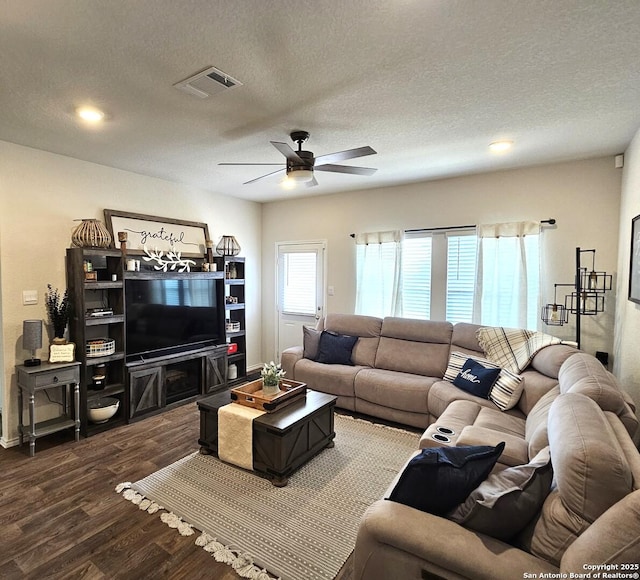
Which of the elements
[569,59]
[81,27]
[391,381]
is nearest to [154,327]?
[391,381]

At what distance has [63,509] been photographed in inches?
93.1

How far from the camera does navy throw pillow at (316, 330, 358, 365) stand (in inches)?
169

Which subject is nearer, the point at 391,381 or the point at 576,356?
the point at 576,356

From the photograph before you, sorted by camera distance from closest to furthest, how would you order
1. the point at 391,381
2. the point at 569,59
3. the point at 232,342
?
1. the point at 569,59
2. the point at 391,381
3. the point at 232,342

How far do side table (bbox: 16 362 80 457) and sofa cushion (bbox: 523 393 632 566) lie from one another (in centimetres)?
369

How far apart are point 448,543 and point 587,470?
1.81ft

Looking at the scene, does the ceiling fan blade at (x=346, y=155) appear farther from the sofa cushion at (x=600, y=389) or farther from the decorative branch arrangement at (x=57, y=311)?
the decorative branch arrangement at (x=57, y=311)

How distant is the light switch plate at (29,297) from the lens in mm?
3297

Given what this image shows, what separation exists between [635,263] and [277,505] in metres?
3.18

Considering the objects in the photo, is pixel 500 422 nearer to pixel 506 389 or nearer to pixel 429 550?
pixel 506 389

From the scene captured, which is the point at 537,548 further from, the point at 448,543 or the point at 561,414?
the point at 561,414

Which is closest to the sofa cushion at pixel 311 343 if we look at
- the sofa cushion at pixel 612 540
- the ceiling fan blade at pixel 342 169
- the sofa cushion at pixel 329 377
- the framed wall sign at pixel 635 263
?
the sofa cushion at pixel 329 377

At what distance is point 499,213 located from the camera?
4.07m

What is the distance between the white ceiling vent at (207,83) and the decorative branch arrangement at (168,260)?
2.45 m
